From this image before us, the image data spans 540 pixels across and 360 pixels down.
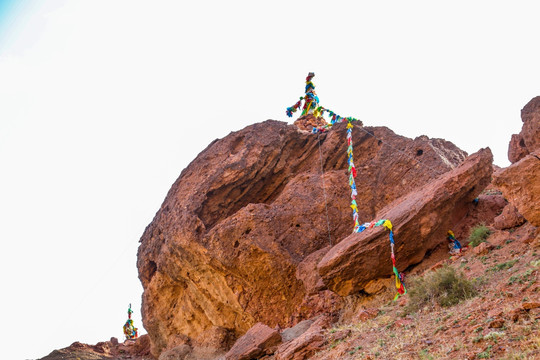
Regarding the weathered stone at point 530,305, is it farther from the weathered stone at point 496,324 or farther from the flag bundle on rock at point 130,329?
the flag bundle on rock at point 130,329

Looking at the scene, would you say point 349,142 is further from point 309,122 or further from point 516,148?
point 309,122

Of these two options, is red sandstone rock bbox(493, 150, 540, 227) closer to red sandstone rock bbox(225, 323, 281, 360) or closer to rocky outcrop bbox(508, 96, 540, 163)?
rocky outcrop bbox(508, 96, 540, 163)

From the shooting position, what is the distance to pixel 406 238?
13.4 meters

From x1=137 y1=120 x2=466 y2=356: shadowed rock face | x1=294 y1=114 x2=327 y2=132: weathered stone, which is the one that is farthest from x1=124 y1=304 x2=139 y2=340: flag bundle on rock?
x1=294 y1=114 x2=327 y2=132: weathered stone

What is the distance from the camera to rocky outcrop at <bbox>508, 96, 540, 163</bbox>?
1451cm

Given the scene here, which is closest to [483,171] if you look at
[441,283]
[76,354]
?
[441,283]

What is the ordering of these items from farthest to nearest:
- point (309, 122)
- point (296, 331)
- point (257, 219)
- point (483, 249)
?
point (309, 122) → point (257, 219) → point (296, 331) → point (483, 249)

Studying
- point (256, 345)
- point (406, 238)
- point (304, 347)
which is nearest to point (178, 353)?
point (256, 345)

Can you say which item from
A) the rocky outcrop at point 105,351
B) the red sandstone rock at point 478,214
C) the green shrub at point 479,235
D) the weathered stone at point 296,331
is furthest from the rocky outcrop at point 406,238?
the rocky outcrop at point 105,351

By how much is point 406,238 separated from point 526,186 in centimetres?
384

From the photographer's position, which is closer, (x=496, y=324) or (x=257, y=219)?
(x=496, y=324)

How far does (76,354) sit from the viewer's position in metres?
22.8

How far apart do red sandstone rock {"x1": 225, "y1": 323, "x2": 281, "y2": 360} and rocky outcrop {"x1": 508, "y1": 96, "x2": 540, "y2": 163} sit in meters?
10.5

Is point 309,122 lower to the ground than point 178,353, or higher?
higher
